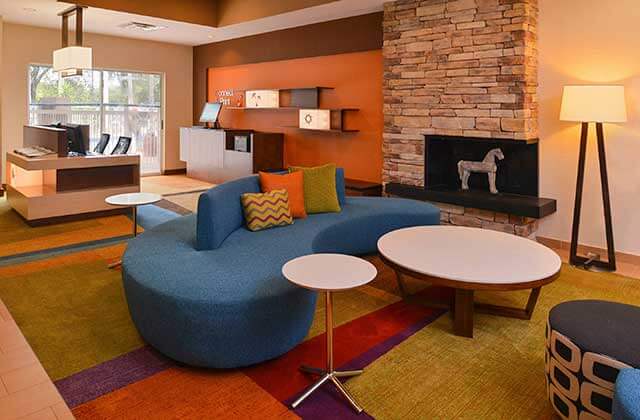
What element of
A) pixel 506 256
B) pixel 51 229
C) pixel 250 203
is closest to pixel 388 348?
pixel 506 256

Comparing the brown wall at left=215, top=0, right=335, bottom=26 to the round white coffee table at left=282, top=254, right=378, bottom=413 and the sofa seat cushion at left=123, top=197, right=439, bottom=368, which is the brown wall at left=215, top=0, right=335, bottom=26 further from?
the round white coffee table at left=282, top=254, right=378, bottom=413

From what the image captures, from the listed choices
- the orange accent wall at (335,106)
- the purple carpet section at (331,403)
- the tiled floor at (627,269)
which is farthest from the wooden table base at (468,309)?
the orange accent wall at (335,106)

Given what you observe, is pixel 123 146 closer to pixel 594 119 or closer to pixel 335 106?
pixel 335 106

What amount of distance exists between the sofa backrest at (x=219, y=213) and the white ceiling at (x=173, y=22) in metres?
3.31

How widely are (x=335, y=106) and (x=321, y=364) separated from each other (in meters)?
5.03

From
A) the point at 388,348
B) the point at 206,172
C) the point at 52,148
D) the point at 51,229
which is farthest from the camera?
the point at 206,172

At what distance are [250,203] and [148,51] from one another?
270 inches

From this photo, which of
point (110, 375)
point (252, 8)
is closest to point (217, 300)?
point (110, 375)

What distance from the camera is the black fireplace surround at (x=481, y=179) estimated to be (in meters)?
4.82

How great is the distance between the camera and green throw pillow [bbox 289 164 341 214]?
4.30 meters

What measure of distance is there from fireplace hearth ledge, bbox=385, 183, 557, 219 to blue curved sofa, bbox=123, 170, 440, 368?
2.21 meters

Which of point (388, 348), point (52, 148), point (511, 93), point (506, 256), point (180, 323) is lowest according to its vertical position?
point (388, 348)

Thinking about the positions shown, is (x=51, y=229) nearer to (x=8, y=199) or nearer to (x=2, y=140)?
(x=8, y=199)

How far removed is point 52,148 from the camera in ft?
19.0
